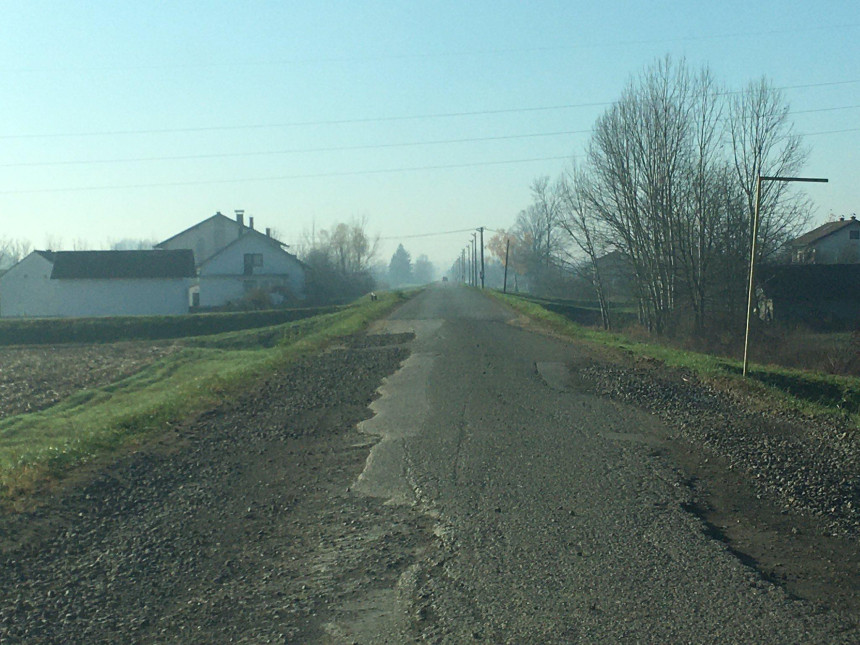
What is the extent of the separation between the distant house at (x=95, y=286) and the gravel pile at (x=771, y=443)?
55601 mm

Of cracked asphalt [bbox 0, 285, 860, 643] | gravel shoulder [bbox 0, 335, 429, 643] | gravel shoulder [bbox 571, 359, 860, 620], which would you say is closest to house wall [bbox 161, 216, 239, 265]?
gravel shoulder [bbox 571, 359, 860, 620]

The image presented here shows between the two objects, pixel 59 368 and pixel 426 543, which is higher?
pixel 426 543

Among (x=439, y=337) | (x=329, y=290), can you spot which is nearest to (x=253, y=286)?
(x=329, y=290)

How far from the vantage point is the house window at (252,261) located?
232 feet

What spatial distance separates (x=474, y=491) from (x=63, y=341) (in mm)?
41679

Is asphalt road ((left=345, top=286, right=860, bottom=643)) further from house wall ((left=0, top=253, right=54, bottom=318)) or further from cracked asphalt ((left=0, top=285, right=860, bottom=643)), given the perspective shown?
house wall ((left=0, top=253, right=54, bottom=318))

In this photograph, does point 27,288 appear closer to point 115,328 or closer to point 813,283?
point 115,328

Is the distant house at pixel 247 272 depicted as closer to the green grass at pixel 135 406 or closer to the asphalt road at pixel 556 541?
the green grass at pixel 135 406

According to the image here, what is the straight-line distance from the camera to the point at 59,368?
2995cm

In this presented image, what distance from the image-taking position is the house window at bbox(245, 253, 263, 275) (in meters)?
70.7

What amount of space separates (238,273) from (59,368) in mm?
41064

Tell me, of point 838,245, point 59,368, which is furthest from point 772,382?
point 838,245

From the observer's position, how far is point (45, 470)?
26.9 feet

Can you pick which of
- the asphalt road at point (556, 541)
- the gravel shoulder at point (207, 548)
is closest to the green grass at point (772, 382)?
the asphalt road at point (556, 541)
